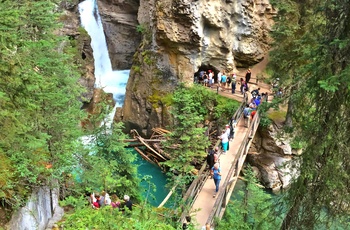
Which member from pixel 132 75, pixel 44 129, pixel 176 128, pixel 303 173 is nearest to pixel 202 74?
pixel 132 75

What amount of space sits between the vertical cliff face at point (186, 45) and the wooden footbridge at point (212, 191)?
7.15m

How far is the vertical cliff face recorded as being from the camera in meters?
20.3

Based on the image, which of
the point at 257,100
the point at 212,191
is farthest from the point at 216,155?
the point at 257,100

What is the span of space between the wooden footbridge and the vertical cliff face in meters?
7.15

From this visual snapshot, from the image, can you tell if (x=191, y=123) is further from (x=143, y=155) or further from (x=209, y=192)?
(x=143, y=155)

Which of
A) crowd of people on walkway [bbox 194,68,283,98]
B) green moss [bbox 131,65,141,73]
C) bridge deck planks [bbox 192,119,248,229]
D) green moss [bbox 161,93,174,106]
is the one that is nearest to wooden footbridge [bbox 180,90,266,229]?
bridge deck planks [bbox 192,119,248,229]

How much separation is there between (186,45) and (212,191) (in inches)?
452

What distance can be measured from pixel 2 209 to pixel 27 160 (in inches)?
44.2

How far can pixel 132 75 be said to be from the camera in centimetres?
2389

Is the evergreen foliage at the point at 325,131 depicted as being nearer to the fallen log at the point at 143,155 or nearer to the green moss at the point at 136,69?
the fallen log at the point at 143,155

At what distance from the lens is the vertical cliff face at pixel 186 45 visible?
20297 millimetres

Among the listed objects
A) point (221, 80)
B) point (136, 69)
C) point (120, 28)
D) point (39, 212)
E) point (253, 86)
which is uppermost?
point (120, 28)

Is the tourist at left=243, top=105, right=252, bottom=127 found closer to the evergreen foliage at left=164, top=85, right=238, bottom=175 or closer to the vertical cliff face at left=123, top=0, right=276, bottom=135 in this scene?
the evergreen foliage at left=164, top=85, right=238, bottom=175

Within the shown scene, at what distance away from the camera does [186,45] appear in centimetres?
2095
